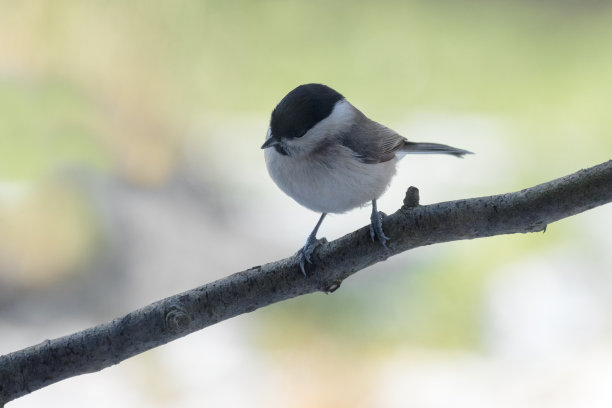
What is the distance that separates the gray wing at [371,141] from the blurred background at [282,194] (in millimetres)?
579

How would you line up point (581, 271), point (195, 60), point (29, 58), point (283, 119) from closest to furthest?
1. point (283, 119)
2. point (581, 271)
3. point (29, 58)
4. point (195, 60)

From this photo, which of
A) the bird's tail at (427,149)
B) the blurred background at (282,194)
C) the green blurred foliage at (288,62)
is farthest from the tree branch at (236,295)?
the green blurred foliage at (288,62)

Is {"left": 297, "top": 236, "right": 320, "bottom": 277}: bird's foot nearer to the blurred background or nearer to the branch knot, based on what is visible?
the branch knot

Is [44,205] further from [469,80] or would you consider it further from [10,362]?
[469,80]

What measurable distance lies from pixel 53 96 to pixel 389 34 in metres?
1.06

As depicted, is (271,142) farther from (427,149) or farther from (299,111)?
(427,149)

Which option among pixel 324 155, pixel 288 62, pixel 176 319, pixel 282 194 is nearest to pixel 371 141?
pixel 324 155

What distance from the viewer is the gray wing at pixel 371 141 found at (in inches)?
37.7

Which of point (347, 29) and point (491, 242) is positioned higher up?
point (347, 29)

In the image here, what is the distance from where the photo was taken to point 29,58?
1.91 meters

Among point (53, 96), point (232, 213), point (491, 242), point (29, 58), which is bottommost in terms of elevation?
point (491, 242)

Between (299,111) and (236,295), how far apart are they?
9.3 inches

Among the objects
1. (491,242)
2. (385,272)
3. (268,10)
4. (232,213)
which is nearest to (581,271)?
(491,242)

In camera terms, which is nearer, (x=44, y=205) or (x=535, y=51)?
(x=44, y=205)
